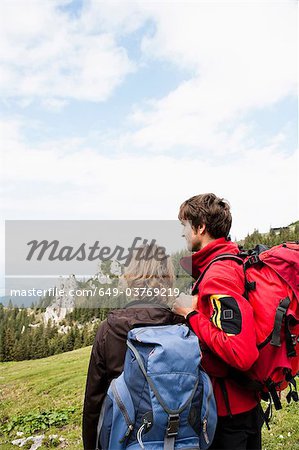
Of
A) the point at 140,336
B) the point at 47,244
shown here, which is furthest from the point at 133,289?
the point at 47,244

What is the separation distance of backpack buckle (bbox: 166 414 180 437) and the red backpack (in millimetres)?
736

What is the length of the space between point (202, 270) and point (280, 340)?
0.93m

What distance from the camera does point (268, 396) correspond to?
367cm

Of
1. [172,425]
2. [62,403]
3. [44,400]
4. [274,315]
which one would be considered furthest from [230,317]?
[44,400]

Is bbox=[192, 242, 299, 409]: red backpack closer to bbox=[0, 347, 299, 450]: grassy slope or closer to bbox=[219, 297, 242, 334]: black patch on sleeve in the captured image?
bbox=[219, 297, 242, 334]: black patch on sleeve

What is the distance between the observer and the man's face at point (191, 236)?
392 cm

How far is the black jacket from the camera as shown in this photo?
11.4ft

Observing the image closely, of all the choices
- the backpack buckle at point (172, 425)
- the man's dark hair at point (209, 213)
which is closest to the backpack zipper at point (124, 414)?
the backpack buckle at point (172, 425)

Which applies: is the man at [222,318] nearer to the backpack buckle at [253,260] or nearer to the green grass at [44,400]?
the backpack buckle at [253,260]

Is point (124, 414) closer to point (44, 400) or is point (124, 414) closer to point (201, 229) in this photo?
point (201, 229)

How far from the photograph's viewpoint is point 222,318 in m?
3.22

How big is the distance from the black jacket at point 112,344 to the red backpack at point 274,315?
71 centimetres

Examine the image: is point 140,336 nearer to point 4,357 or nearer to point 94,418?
point 94,418

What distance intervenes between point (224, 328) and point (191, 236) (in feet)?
3.38
